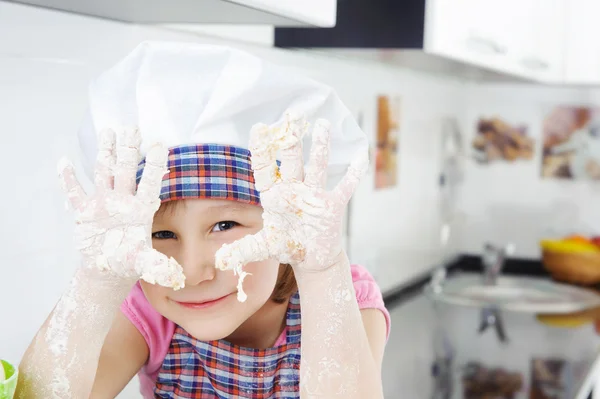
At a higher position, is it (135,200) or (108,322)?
(135,200)

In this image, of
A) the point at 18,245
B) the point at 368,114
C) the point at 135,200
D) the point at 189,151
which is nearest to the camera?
the point at 135,200

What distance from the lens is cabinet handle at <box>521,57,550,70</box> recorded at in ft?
6.45

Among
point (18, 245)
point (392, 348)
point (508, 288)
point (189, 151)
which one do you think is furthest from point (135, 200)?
point (508, 288)

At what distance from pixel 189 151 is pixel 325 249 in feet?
0.55

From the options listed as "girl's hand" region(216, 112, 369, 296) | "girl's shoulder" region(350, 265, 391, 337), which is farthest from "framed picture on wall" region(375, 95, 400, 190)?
"girl's hand" region(216, 112, 369, 296)

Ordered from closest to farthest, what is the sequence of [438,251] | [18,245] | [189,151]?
[189,151], [18,245], [438,251]

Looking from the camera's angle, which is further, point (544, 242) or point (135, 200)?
point (544, 242)

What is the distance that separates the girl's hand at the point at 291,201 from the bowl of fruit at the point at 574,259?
80.3 inches

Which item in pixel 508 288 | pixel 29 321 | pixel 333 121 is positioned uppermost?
pixel 333 121

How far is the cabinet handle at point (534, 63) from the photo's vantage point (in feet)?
6.45

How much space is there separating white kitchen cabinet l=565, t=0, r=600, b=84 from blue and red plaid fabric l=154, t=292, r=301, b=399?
5.53 ft

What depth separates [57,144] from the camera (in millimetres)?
1012

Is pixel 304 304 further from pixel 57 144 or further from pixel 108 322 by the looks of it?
pixel 57 144

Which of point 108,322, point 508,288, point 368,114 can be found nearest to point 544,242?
point 508,288
